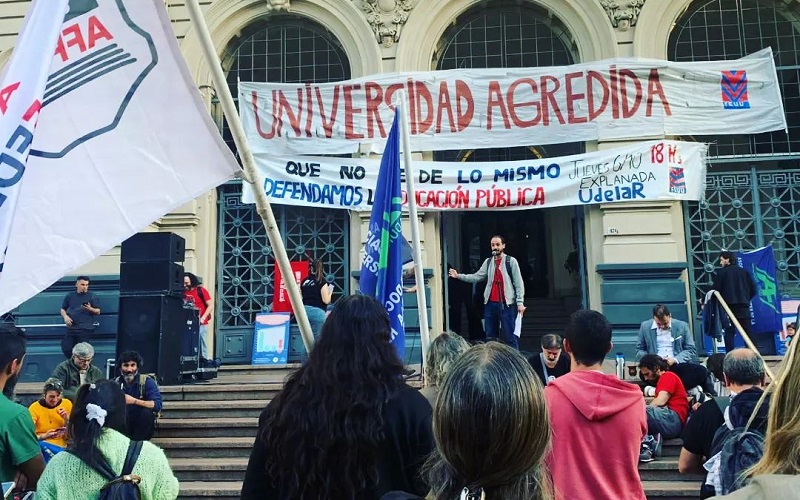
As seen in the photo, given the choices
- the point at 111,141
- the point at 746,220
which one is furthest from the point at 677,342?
the point at 111,141

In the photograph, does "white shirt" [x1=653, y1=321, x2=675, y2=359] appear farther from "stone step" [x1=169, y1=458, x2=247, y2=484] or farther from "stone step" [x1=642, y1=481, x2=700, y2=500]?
"stone step" [x1=169, y1=458, x2=247, y2=484]

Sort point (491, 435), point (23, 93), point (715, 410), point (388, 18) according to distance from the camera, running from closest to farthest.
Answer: point (491, 435) → point (23, 93) → point (715, 410) → point (388, 18)

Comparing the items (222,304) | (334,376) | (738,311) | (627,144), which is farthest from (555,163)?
(334,376)

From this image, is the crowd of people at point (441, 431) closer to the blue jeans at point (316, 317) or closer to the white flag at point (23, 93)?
the white flag at point (23, 93)

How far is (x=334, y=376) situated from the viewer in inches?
104

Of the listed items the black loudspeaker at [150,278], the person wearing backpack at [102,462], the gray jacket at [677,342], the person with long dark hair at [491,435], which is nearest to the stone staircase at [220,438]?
the black loudspeaker at [150,278]

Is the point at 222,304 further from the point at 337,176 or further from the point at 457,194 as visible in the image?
the point at 457,194

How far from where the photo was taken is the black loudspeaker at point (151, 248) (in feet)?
34.2

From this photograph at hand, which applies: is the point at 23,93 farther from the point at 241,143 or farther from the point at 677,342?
the point at 677,342

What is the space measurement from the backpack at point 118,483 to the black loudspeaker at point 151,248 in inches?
280

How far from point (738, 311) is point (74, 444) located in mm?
9119

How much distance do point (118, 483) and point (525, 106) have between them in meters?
9.89

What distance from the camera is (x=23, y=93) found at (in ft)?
9.01

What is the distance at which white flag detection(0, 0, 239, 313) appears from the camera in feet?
9.95
